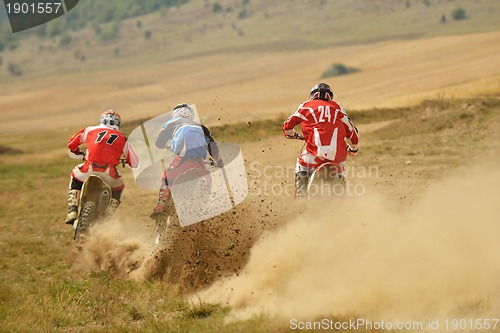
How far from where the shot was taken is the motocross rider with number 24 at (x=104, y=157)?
461 inches

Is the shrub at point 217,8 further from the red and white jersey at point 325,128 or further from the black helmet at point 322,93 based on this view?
the red and white jersey at point 325,128

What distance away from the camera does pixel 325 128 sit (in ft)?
33.6

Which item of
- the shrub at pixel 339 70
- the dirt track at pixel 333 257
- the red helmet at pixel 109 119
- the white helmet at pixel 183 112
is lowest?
the shrub at pixel 339 70

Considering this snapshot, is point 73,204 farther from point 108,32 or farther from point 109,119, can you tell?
point 108,32

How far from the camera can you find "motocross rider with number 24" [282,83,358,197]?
1020cm

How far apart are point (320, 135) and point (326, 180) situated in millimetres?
633

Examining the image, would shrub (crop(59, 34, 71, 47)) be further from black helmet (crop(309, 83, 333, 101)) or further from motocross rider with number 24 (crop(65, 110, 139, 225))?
black helmet (crop(309, 83, 333, 101))

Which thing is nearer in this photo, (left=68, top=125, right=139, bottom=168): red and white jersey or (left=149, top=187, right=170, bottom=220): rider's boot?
(left=149, top=187, right=170, bottom=220): rider's boot

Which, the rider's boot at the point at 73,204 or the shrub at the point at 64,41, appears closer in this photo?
the rider's boot at the point at 73,204

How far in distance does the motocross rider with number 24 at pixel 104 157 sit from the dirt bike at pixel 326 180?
3309 mm

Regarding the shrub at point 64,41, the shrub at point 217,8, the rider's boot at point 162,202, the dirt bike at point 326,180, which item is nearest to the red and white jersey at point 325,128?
the dirt bike at point 326,180

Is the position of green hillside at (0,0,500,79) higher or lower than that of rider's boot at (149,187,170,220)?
lower

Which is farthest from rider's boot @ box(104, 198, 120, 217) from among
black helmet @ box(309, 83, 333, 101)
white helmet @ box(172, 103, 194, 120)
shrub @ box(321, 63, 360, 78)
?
shrub @ box(321, 63, 360, 78)

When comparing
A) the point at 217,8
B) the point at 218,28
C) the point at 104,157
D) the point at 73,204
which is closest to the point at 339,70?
the point at 218,28
